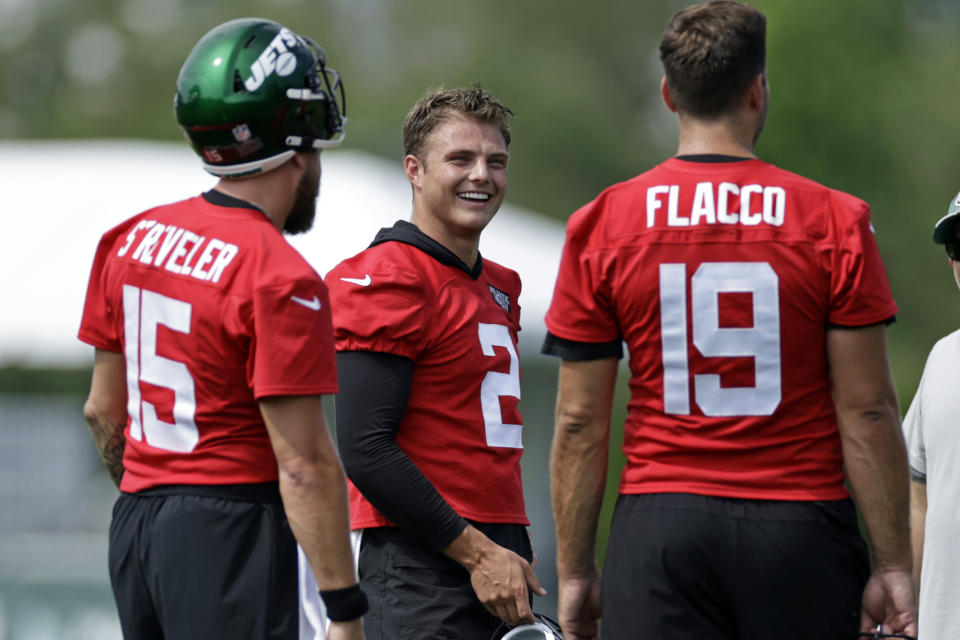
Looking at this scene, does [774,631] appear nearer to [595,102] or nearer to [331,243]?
[331,243]

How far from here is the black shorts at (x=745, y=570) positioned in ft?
10.9

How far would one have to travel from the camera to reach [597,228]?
3.55m

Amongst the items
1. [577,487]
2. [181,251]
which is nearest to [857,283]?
[577,487]

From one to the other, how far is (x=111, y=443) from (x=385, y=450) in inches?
29.5

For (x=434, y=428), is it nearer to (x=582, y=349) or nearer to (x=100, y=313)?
(x=582, y=349)

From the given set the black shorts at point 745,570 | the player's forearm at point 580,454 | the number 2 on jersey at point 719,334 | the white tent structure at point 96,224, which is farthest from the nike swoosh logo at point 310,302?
the white tent structure at point 96,224

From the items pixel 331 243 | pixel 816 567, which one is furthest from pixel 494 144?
pixel 331 243

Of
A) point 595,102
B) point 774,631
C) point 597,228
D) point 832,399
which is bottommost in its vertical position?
point 774,631

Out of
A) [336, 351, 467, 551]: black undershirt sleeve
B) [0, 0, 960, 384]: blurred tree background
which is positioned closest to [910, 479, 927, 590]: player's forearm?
[336, 351, 467, 551]: black undershirt sleeve

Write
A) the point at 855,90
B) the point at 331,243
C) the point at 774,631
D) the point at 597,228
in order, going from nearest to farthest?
the point at 774,631, the point at 597,228, the point at 331,243, the point at 855,90

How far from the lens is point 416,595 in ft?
12.2

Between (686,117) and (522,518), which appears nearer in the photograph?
(686,117)

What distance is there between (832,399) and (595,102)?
32710mm

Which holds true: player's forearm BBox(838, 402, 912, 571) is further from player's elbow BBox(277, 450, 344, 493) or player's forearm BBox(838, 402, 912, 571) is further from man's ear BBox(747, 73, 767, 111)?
player's elbow BBox(277, 450, 344, 493)
